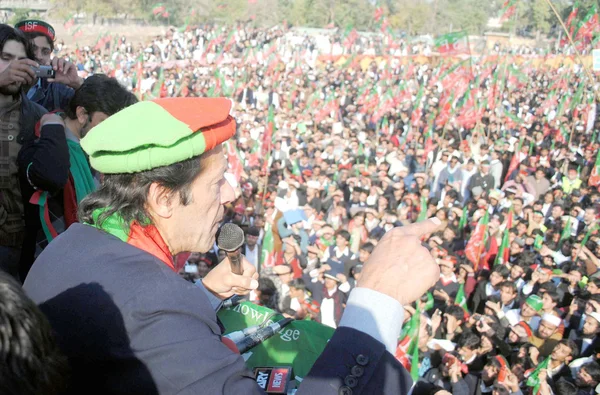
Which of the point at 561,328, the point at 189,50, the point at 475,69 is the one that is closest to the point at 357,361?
the point at 561,328

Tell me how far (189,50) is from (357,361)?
28933mm

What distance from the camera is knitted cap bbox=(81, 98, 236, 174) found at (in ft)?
3.97

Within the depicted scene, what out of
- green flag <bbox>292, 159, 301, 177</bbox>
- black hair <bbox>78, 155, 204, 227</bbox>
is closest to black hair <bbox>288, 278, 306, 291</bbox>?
black hair <bbox>78, 155, 204, 227</bbox>

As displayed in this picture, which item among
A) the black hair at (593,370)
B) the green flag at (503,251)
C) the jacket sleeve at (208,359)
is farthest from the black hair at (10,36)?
the green flag at (503,251)

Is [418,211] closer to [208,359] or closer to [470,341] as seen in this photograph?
[470,341]

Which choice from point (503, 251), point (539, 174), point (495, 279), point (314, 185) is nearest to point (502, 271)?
point (495, 279)

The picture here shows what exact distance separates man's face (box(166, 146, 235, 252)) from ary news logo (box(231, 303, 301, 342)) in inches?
7.8

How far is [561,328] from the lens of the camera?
505cm

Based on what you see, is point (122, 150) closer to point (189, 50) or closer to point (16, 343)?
point (16, 343)

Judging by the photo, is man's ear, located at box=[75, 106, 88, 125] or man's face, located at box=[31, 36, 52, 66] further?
man's face, located at box=[31, 36, 52, 66]

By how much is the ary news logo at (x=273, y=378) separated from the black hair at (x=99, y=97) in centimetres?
144

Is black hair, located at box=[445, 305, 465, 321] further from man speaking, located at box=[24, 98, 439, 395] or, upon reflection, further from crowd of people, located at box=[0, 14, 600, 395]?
man speaking, located at box=[24, 98, 439, 395]

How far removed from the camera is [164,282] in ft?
3.62

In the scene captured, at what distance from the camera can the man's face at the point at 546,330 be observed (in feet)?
16.2
